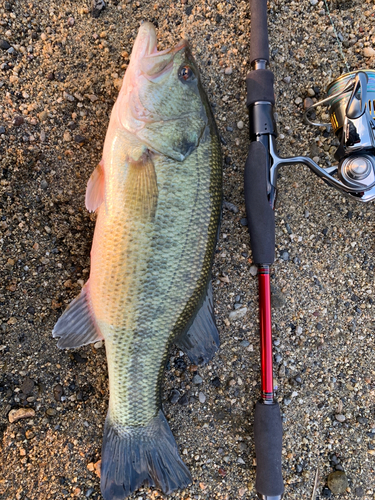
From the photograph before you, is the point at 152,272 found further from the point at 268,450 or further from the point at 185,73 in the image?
the point at 268,450

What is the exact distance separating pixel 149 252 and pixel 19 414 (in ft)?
4.09

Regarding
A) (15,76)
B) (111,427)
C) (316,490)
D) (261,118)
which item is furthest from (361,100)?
(316,490)

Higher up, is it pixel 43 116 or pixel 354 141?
pixel 43 116

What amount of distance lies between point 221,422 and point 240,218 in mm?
1312

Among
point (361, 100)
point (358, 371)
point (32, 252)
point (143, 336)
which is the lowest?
point (358, 371)

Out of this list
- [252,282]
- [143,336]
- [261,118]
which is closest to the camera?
[143,336]

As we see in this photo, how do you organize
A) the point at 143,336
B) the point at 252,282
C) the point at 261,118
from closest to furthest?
the point at 143,336 < the point at 261,118 < the point at 252,282

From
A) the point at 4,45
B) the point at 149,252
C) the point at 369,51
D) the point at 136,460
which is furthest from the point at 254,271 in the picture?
the point at 4,45

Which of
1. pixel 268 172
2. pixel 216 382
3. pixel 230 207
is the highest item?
pixel 268 172

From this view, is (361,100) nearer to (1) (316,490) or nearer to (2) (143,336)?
(2) (143,336)

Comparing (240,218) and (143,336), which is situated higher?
(240,218)

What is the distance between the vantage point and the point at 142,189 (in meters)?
1.71

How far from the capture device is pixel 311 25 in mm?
2363

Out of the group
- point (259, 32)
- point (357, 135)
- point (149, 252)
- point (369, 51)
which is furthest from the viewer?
point (369, 51)
